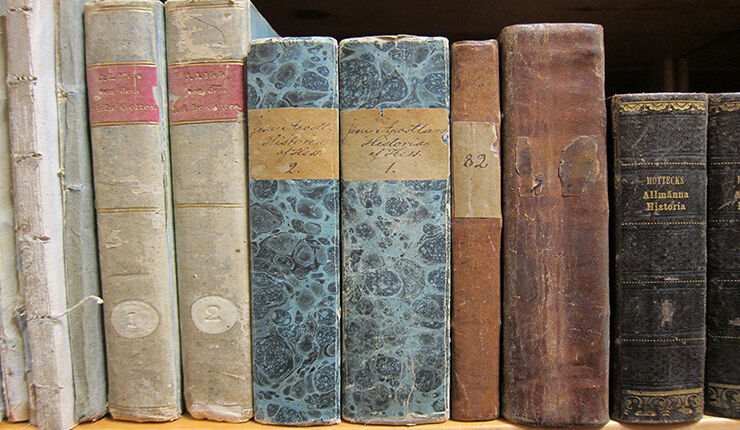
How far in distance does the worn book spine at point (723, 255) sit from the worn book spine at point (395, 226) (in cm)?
30

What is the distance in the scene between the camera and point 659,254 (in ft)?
1.75

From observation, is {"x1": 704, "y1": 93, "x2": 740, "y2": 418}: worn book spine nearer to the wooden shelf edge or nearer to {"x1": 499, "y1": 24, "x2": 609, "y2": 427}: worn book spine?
the wooden shelf edge

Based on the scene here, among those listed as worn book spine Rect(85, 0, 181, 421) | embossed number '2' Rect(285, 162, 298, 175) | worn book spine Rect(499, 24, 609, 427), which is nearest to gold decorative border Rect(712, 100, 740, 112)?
worn book spine Rect(499, 24, 609, 427)

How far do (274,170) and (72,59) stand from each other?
0.26 metres

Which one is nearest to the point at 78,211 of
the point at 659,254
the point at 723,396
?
the point at 659,254

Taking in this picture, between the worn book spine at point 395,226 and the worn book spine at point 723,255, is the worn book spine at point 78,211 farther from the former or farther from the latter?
the worn book spine at point 723,255

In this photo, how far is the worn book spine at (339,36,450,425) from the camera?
0.53m

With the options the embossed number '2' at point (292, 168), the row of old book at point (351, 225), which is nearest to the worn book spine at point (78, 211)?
the row of old book at point (351, 225)

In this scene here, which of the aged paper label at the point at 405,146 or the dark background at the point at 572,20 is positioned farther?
the dark background at the point at 572,20

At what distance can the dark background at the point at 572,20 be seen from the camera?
0.86m

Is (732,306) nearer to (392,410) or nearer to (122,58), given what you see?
(392,410)

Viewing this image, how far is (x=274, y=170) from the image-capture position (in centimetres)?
53

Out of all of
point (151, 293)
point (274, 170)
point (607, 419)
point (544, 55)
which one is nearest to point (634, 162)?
point (544, 55)

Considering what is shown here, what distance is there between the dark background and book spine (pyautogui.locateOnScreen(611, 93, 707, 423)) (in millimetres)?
411
